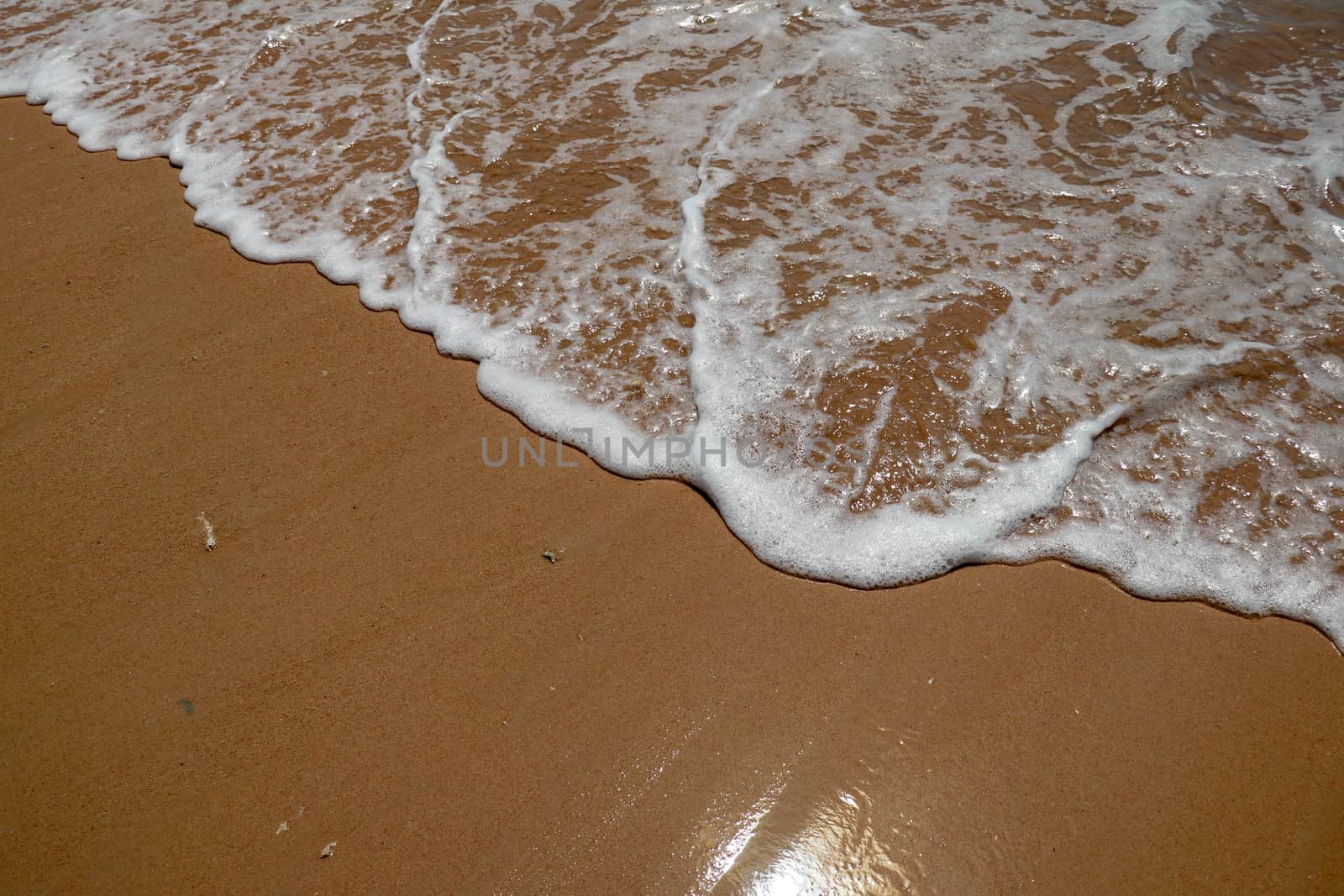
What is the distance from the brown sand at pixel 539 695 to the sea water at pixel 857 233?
253mm

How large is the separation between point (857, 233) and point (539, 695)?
2.27 meters

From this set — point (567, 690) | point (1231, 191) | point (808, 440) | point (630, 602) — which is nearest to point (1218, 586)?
point (808, 440)

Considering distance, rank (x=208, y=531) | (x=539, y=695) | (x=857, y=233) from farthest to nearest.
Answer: (x=857, y=233), (x=208, y=531), (x=539, y=695)

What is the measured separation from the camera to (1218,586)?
7.72 feet

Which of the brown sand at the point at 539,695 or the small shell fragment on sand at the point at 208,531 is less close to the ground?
the small shell fragment on sand at the point at 208,531

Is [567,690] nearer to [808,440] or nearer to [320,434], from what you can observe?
[808,440]

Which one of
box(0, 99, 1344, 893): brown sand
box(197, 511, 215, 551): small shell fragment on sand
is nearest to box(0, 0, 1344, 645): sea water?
box(0, 99, 1344, 893): brown sand

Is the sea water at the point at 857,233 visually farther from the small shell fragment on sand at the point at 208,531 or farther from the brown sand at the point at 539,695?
the small shell fragment on sand at the point at 208,531

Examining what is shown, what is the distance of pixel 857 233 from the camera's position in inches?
134

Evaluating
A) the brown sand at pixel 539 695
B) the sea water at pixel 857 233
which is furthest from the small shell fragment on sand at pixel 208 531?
the sea water at pixel 857 233

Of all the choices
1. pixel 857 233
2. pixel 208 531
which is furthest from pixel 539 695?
pixel 857 233

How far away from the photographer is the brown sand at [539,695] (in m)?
1.88

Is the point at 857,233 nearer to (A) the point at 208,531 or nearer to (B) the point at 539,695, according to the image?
(B) the point at 539,695

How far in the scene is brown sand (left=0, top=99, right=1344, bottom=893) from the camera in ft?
6.16
